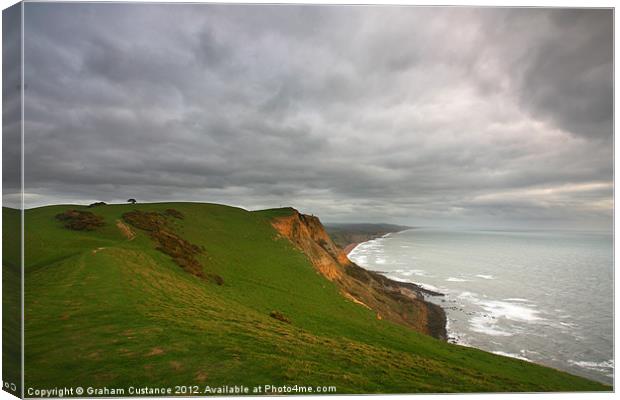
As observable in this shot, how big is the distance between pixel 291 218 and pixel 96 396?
40053 mm

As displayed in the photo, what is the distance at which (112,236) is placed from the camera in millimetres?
21875

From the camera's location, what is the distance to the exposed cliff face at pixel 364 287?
34.0 metres

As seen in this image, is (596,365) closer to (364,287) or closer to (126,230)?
(364,287)

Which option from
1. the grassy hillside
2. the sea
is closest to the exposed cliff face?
the sea

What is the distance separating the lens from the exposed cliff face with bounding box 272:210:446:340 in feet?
111

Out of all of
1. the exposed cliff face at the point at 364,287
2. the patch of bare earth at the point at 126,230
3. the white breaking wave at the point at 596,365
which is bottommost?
the white breaking wave at the point at 596,365

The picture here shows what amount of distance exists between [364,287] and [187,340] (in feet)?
109

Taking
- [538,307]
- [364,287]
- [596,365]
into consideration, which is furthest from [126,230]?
[538,307]

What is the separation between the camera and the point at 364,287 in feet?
130

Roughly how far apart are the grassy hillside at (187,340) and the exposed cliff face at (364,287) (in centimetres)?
1216

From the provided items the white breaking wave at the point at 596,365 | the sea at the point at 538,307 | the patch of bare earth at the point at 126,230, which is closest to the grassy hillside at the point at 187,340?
the patch of bare earth at the point at 126,230

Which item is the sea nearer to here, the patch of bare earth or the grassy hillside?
the grassy hillside

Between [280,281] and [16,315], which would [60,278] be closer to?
[16,315]

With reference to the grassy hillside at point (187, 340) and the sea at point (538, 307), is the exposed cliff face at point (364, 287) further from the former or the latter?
the grassy hillside at point (187, 340)
